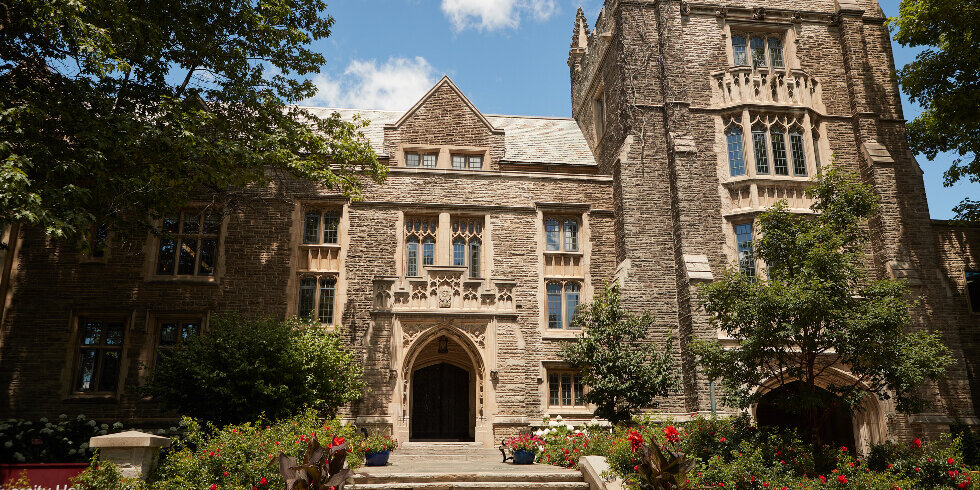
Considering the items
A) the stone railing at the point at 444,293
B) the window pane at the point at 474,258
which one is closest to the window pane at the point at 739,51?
the window pane at the point at 474,258

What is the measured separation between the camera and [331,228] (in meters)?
19.3

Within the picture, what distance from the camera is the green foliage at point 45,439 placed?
13.2 m

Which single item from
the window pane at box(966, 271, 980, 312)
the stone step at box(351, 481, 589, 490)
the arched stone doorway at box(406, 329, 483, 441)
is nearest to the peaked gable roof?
the arched stone doorway at box(406, 329, 483, 441)

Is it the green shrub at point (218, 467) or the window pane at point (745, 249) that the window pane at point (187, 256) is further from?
the window pane at point (745, 249)

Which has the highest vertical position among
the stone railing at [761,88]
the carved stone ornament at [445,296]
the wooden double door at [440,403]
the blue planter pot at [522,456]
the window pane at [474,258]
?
the stone railing at [761,88]

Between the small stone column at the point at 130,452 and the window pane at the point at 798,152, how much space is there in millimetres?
17656

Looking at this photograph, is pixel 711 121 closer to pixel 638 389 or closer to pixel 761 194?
pixel 761 194

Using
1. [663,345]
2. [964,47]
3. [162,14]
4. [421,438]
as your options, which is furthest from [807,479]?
[162,14]

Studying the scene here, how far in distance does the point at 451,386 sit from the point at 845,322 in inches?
447

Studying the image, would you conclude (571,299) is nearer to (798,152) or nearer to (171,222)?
(798,152)

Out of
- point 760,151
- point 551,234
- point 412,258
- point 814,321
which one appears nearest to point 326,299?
point 412,258

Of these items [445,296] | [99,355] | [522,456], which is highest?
[445,296]

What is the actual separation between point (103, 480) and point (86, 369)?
1019cm

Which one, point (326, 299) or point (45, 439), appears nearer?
point (45, 439)
